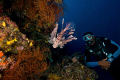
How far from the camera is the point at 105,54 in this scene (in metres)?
4.67

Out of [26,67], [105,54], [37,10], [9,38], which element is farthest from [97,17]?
[9,38]

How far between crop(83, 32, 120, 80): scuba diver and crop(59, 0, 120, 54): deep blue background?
3393cm

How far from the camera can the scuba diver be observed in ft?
14.2

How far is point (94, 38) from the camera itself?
17.3 ft

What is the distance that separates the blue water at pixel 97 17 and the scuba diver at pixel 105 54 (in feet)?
111

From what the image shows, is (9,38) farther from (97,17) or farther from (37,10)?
(97,17)

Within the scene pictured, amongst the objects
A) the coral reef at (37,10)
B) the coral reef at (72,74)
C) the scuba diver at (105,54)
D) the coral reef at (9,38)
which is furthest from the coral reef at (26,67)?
the scuba diver at (105,54)

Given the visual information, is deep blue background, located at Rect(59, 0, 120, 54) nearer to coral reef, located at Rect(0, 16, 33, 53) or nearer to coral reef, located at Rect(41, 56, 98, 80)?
coral reef, located at Rect(41, 56, 98, 80)

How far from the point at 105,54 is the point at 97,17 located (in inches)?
2228

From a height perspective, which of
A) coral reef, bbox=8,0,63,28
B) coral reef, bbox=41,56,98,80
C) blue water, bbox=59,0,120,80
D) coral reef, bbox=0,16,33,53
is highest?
blue water, bbox=59,0,120,80

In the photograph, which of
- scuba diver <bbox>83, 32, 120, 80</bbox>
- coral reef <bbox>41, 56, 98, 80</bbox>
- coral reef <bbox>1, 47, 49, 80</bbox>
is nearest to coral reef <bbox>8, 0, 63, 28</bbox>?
coral reef <bbox>1, 47, 49, 80</bbox>

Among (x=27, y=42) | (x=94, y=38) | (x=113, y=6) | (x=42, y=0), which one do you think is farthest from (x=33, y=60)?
(x=113, y=6)

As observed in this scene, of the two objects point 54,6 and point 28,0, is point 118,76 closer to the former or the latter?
point 54,6

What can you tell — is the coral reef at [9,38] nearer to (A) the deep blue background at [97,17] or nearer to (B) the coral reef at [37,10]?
(B) the coral reef at [37,10]
